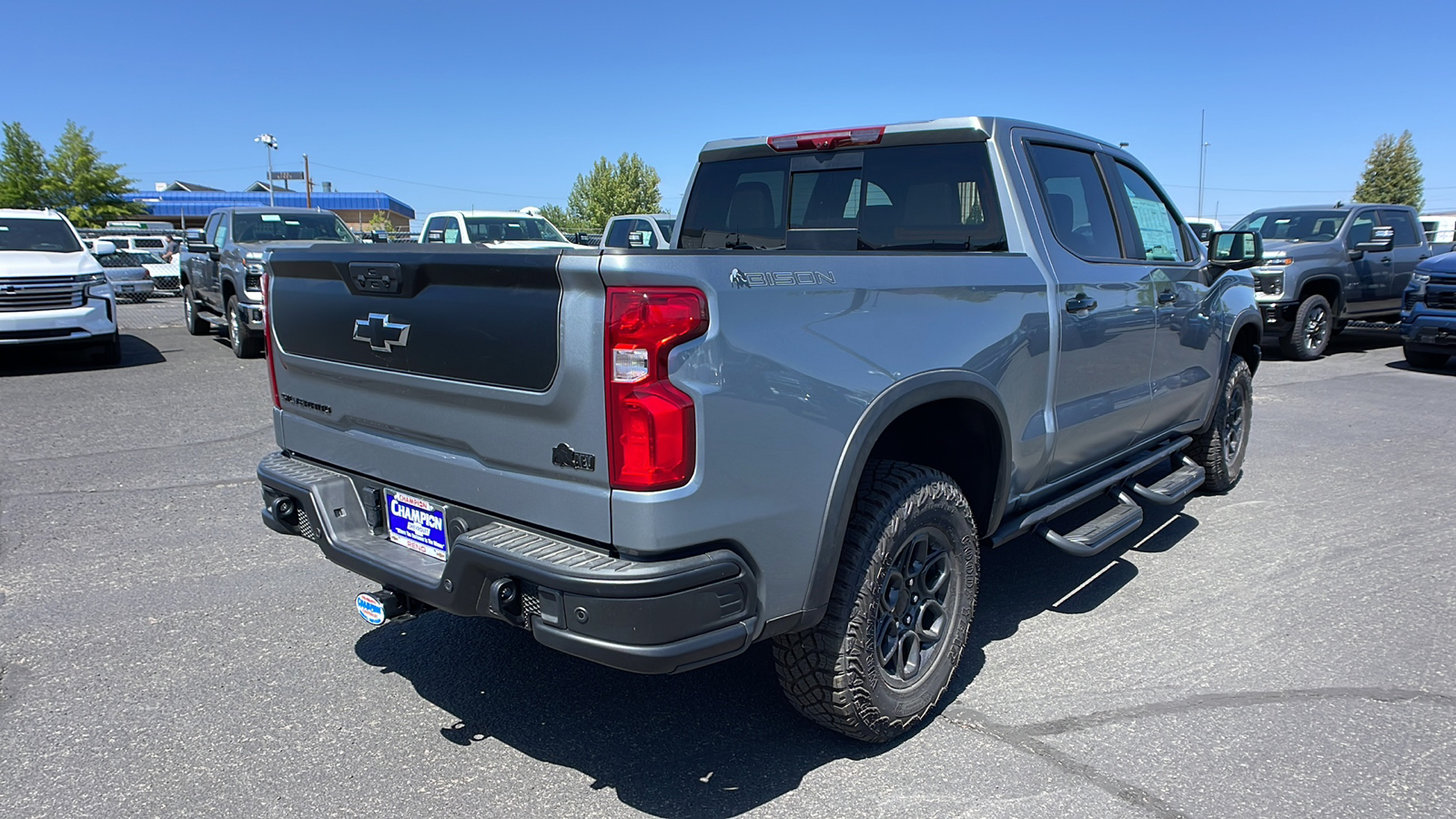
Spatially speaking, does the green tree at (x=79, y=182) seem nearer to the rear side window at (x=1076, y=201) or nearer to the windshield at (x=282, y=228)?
the windshield at (x=282, y=228)

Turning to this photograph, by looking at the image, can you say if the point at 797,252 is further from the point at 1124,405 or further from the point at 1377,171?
the point at 1377,171

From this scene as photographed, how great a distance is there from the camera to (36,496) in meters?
6.00

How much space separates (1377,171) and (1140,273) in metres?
52.3

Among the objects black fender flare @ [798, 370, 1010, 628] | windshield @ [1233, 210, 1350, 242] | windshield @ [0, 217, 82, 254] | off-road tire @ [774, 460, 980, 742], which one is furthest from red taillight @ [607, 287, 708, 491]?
windshield @ [1233, 210, 1350, 242]

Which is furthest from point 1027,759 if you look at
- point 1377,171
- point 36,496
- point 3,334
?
point 1377,171

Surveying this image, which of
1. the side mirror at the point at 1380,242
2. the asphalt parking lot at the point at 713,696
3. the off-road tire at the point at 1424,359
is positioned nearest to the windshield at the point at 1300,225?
the side mirror at the point at 1380,242

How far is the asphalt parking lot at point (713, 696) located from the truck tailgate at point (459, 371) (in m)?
0.89

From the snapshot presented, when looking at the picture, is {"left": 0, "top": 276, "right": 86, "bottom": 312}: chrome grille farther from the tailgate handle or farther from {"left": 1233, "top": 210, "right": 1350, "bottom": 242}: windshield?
{"left": 1233, "top": 210, "right": 1350, "bottom": 242}: windshield

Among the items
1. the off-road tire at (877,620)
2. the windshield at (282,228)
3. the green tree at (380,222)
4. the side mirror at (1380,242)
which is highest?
the green tree at (380,222)

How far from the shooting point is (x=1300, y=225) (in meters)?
13.6

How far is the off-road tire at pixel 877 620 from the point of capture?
2.93 metres

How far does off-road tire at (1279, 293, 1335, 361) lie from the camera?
1302 centimetres

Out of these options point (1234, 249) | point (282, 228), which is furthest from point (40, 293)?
point (1234, 249)

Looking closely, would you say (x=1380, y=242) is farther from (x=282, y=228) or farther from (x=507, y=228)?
(x=282, y=228)
